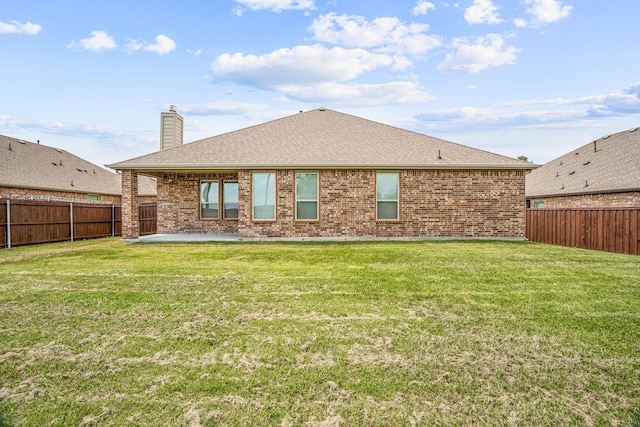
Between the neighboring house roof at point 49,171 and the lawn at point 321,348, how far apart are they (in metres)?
16.8

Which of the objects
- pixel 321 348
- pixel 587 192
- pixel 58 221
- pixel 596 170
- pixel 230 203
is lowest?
pixel 321 348

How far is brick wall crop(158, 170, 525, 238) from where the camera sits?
1376 centimetres

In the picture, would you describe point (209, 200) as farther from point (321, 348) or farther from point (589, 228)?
point (589, 228)

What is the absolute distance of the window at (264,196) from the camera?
45.5 feet

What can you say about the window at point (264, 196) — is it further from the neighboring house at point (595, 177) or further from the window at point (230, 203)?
the neighboring house at point (595, 177)

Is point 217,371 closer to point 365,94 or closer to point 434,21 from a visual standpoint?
point 434,21

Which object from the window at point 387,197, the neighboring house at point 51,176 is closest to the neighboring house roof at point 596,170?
the window at point 387,197

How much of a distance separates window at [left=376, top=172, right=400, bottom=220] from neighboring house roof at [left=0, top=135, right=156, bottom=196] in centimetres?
1897

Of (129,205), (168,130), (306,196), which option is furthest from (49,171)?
(306,196)

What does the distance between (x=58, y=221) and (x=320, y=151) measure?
11154 mm

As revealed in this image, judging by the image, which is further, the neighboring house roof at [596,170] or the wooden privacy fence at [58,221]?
the neighboring house roof at [596,170]

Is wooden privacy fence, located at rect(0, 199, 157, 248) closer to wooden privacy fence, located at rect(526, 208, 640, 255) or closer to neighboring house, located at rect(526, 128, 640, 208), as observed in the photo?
wooden privacy fence, located at rect(526, 208, 640, 255)

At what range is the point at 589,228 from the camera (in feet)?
40.0

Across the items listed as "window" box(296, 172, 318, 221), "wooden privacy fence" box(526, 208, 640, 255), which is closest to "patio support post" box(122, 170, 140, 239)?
"window" box(296, 172, 318, 221)
